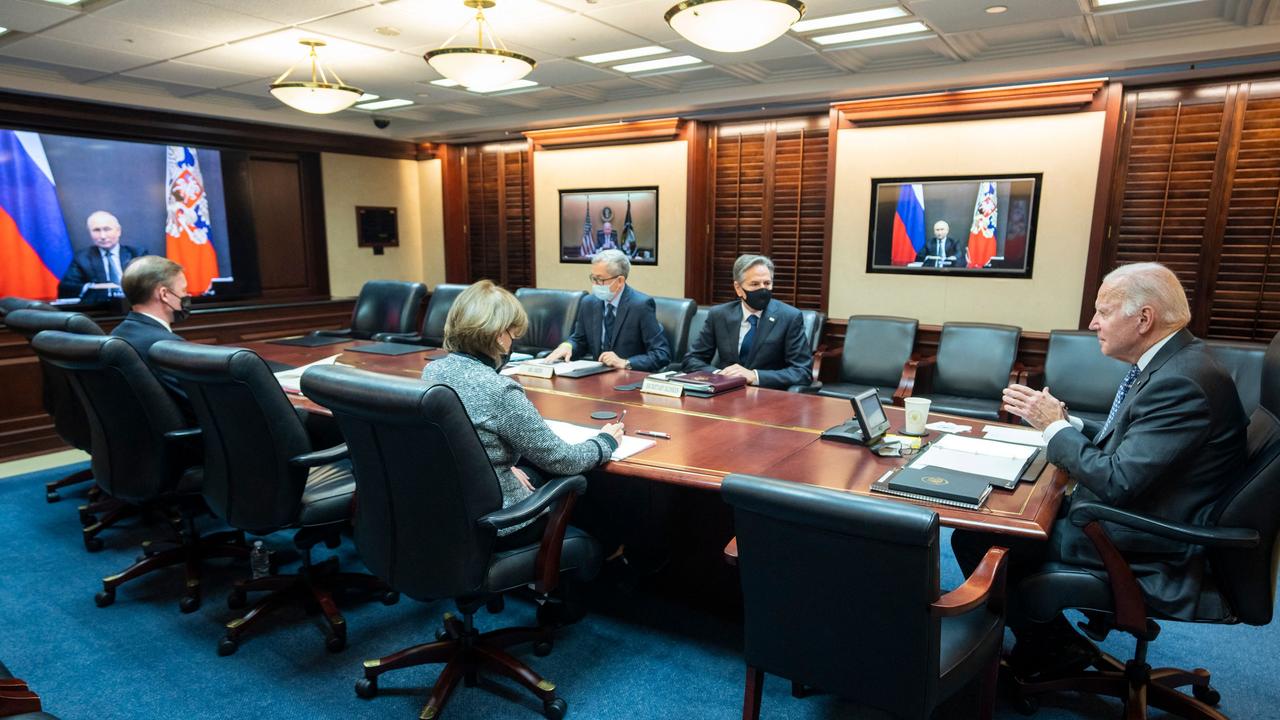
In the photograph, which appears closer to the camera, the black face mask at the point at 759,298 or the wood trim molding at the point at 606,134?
the black face mask at the point at 759,298

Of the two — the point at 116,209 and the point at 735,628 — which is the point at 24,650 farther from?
the point at 116,209

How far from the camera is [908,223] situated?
4.90 meters

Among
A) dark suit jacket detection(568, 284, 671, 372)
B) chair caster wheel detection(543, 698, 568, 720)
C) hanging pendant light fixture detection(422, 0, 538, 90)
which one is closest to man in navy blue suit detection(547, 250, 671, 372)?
dark suit jacket detection(568, 284, 671, 372)

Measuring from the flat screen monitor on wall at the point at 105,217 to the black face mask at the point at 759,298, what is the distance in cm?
483

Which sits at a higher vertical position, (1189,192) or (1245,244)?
(1189,192)

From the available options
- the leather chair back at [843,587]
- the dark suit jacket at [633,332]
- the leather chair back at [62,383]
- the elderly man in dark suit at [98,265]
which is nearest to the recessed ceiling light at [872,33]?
the dark suit jacket at [633,332]

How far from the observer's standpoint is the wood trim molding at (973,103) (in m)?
4.23

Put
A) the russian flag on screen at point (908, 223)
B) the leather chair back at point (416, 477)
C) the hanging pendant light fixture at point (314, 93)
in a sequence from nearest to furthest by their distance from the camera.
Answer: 1. the leather chair back at point (416, 477)
2. the hanging pendant light fixture at point (314, 93)
3. the russian flag on screen at point (908, 223)

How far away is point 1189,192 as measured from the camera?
4102 mm

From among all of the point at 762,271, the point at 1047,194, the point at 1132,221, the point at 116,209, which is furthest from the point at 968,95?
the point at 116,209

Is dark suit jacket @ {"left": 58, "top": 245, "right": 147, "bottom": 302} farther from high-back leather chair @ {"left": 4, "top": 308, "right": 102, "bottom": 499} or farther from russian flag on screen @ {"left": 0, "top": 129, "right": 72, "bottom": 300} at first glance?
high-back leather chair @ {"left": 4, "top": 308, "right": 102, "bottom": 499}

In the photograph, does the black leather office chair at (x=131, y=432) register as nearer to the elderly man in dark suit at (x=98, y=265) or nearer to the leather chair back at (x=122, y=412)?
the leather chair back at (x=122, y=412)

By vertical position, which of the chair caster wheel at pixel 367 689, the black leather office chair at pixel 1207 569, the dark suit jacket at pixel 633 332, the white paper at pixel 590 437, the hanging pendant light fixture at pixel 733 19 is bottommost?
the chair caster wheel at pixel 367 689

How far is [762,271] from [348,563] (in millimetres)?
2391
